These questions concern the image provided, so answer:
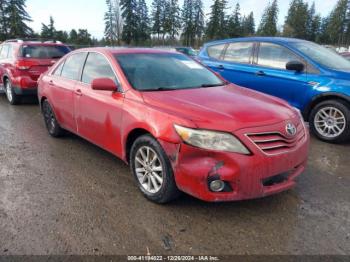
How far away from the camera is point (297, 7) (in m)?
88.6

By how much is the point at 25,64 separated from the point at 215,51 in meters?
4.87

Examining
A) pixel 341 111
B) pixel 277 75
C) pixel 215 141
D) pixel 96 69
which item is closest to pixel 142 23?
pixel 277 75

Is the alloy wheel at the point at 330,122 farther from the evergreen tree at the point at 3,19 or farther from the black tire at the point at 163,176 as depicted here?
the evergreen tree at the point at 3,19

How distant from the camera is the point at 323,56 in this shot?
600 cm

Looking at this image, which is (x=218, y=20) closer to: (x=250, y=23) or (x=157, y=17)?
(x=157, y=17)

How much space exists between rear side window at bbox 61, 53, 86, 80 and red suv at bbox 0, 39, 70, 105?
3.75 m

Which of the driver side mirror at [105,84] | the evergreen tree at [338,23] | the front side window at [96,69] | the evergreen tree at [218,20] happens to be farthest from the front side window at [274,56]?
the evergreen tree at [338,23]

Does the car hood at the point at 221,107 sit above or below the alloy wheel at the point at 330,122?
above

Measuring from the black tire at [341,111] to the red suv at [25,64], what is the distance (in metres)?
6.66

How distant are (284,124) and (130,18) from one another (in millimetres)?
66834

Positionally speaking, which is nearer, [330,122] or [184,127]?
[184,127]

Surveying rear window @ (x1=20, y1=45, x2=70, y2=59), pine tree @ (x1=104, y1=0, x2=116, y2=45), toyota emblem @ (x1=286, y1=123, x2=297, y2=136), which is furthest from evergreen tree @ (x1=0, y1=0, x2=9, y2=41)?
toyota emblem @ (x1=286, y1=123, x2=297, y2=136)

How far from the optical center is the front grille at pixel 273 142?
288cm

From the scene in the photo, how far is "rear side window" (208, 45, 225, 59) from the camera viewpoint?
7.44 meters
